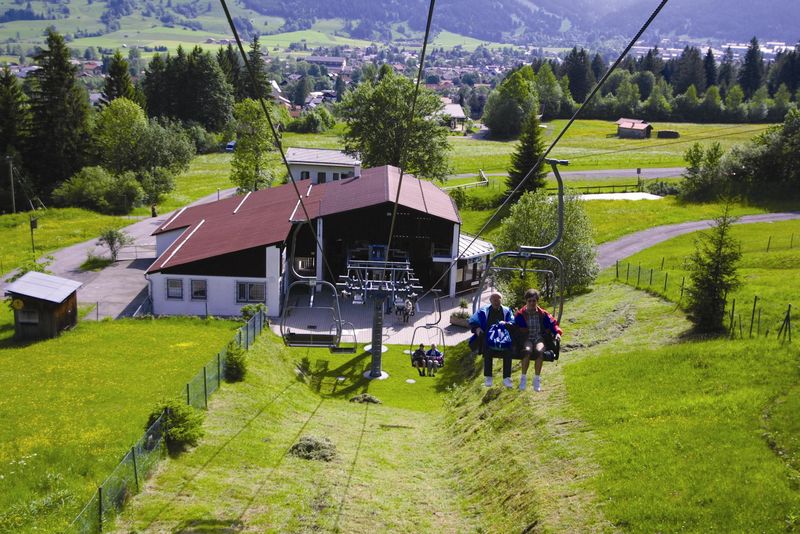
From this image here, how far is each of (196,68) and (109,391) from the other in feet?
315

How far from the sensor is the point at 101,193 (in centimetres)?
7144

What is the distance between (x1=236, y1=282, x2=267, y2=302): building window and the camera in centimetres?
4191

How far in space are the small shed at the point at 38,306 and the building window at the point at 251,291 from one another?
9.98m

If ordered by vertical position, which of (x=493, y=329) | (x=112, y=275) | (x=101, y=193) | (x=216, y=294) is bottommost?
(x=112, y=275)

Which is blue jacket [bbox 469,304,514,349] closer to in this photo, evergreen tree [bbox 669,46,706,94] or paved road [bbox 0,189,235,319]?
paved road [bbox 0,189,235,319]

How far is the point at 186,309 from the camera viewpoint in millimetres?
41625

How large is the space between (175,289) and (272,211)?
9.71m

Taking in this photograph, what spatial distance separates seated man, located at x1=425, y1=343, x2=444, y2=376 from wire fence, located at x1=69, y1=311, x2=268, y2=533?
11.7m

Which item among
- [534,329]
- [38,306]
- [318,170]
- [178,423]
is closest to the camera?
[534,329]

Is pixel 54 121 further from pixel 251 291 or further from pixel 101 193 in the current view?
pixel 251 291

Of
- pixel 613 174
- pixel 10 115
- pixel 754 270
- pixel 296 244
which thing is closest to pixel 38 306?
pixel 296 244

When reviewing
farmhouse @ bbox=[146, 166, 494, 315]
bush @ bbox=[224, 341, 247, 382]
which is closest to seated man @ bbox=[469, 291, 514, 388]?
bush @ bbox=[224, 341, 247, 382]

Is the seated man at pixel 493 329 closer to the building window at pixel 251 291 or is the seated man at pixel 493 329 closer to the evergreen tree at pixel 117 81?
the building window at pixel 251 291

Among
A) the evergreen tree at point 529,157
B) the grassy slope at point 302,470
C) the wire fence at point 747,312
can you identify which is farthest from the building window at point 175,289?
the evergreen tree at point 529,157
